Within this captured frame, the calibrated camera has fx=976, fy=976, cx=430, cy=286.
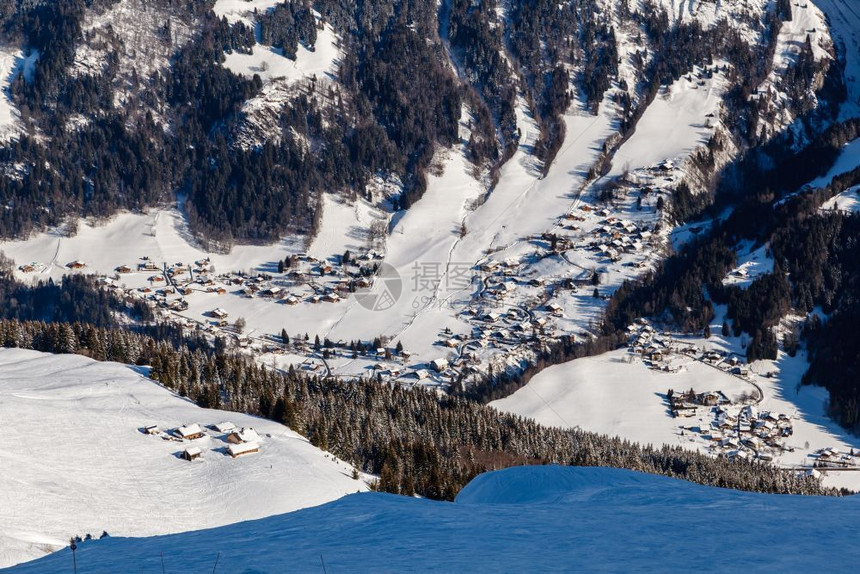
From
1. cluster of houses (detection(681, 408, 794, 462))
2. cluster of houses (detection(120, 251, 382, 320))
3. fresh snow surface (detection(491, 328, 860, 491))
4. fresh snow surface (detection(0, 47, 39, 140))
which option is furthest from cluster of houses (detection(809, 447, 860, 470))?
fresh snow surface (detection(0, 47, 39, 140))

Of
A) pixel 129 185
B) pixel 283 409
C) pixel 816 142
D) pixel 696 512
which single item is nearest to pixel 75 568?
pixel 696 512

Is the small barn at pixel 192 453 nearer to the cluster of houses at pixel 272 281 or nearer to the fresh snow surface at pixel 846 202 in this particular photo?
the cluster of houses at pixel 272 281

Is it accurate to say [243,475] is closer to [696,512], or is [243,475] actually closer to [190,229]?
[696,512]

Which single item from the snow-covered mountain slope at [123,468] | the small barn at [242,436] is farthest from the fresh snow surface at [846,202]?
the small barn at [242,436]

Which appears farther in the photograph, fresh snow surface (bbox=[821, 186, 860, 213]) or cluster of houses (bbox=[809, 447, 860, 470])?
fresh snow surface (bbox=[821, 186, 860, 213])

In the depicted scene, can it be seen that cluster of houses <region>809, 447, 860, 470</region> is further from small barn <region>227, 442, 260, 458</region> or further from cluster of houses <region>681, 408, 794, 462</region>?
small barn <region>227, 442, 260, 458</region>

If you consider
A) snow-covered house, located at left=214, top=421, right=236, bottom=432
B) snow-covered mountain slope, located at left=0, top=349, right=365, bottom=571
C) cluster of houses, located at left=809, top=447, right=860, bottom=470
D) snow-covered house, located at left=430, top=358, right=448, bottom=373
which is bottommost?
snow-covered mountain slope, located at left=0, top=349, right=365, bottom=571

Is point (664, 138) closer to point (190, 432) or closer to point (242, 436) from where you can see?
point (242, 436)
